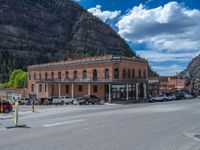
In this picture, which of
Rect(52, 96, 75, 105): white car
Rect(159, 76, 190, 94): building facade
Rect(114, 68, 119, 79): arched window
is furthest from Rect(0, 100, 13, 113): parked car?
Rect(159, 76, 190, 94): building facade

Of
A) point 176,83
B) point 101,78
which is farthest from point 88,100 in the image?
point 176,83

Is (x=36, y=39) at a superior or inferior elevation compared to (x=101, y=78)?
superior

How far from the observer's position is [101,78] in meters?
60.2

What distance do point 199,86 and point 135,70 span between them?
65.4m

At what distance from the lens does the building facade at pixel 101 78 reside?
58.6 meters

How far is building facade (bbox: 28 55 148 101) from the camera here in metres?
58.6

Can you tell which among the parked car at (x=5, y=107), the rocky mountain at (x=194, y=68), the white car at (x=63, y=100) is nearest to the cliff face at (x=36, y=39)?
the rocky mountain at (x=194, y=68)

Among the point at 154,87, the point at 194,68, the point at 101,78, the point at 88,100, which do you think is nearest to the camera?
the point at 88,100

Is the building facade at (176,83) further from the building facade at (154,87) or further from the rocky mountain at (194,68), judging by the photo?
the rocky mountain at (194,68)

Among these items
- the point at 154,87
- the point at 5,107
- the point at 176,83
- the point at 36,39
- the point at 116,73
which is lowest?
the point at 5,107

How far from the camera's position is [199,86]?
120625 millimetres

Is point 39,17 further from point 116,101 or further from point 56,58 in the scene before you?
point 116,101

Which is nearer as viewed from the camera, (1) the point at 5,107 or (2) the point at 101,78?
(1) the point at 5,107

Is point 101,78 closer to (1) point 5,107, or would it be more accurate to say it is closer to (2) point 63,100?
(2) point 63,100
